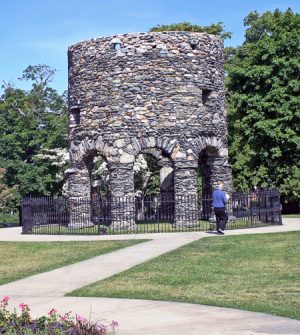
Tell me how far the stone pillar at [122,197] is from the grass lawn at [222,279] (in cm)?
672

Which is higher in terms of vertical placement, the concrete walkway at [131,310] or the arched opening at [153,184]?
the arched opening at [153,184]

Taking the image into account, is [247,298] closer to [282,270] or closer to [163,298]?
[163,298]

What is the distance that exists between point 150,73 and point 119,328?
54.7 feet

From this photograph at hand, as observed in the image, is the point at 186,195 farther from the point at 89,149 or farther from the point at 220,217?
the point at 89,149

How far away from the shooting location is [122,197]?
2252 centimetres

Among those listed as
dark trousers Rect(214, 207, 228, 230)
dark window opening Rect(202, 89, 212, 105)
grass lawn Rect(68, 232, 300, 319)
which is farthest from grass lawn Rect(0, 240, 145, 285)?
dark window opening Rect(202, 89, 212, 105)

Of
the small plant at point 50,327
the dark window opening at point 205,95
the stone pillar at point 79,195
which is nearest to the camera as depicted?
the small plant at point 50,327

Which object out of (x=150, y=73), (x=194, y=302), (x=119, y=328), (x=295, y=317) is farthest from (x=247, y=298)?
(x=150, y=73)

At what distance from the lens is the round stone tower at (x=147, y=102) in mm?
22609

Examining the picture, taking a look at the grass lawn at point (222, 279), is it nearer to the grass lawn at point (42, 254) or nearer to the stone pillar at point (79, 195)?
the grass lawn at point (42, 254)

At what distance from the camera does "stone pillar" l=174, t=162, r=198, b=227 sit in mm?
22422

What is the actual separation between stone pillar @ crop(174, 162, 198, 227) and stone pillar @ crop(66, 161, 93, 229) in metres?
3.70

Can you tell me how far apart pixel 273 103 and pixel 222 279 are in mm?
19335

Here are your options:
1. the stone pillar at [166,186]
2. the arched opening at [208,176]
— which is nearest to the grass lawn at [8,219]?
the stone pillar at [166,186]
